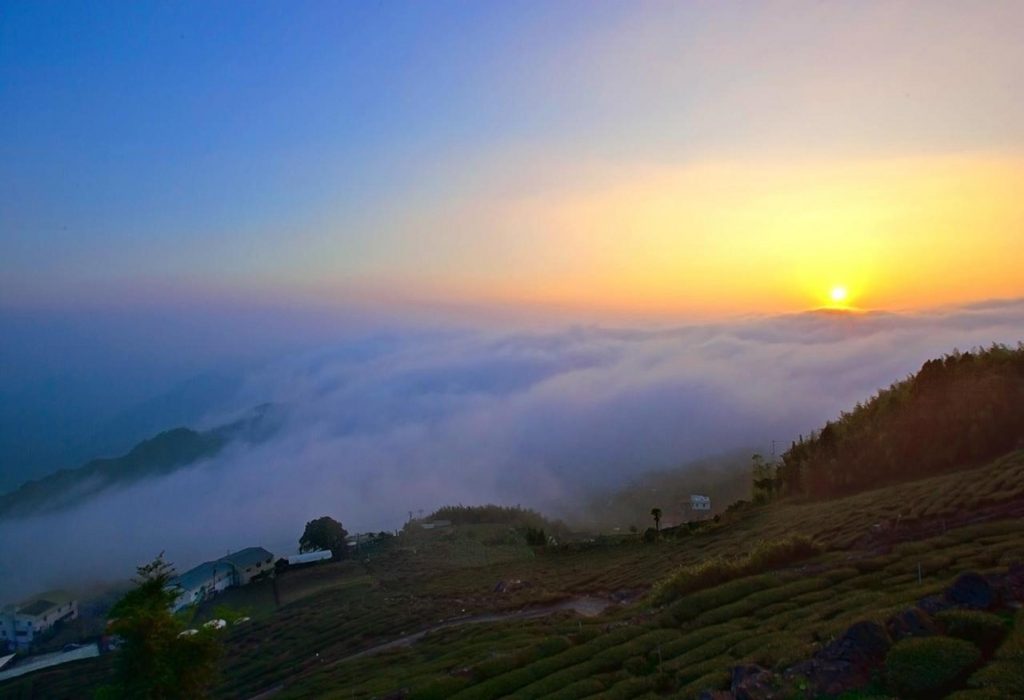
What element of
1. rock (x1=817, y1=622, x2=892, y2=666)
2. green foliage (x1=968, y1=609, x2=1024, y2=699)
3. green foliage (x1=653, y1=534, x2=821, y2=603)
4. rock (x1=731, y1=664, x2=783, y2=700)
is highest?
rock (x1=817, y1=622, x2=892, y2=666)

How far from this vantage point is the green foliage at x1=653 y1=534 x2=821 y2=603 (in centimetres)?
3219

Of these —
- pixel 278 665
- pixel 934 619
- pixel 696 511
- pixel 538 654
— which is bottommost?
pixel 696 511

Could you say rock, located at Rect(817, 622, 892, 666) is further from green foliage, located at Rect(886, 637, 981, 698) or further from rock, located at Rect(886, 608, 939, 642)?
rock, located at Rect(886, 608, 939, 642)

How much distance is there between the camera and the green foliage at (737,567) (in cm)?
3219

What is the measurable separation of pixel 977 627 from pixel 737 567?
623 inches

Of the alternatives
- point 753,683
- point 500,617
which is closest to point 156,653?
point 753,683

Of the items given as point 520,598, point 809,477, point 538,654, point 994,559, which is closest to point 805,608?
point 994,559

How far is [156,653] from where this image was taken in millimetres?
26297

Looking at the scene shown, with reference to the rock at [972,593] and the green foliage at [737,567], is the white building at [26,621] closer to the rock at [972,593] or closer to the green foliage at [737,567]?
the green foliage at [737,567]

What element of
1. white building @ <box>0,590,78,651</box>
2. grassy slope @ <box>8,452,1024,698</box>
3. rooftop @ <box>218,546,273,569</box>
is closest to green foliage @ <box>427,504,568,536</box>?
rooftop @ <box>218,546,273,569</box>

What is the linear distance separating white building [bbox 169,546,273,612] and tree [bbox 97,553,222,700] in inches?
2464

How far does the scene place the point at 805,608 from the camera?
2458 cm

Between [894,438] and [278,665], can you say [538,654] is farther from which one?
[894,438]

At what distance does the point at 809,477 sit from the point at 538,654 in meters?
52.2
